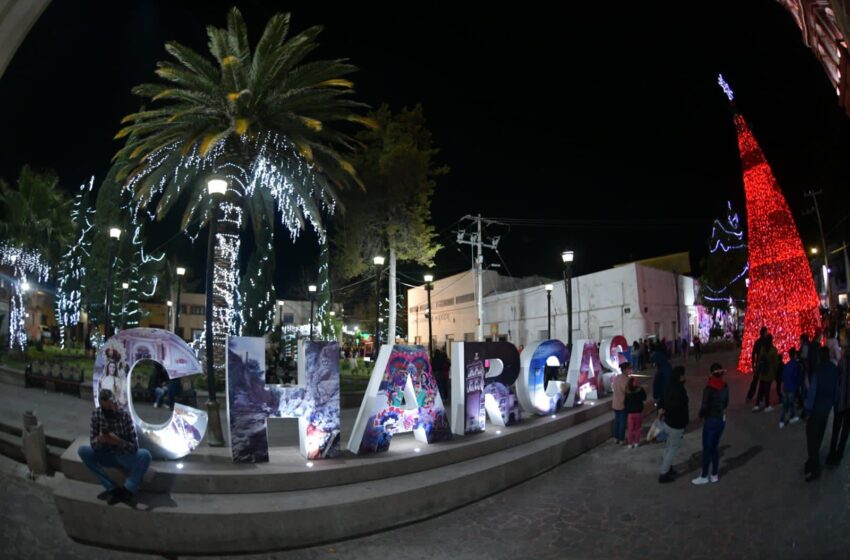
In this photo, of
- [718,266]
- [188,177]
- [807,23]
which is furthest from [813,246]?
[188,177]

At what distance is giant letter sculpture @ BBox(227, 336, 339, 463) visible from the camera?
7.64m

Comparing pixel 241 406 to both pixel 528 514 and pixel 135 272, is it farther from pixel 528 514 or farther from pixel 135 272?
pixel 135 272

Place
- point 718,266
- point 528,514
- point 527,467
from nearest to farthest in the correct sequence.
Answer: point 528,514, point 527,467, point 718,266

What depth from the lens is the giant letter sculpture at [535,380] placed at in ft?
38.4

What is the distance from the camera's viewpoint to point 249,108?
56.2 ft

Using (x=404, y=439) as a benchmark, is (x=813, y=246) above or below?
above

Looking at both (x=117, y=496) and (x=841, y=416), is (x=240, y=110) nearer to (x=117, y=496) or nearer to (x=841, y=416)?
(x=117, y=496)

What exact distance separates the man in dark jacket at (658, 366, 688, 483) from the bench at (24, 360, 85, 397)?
1612 centimetres

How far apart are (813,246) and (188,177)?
5106 centimetres

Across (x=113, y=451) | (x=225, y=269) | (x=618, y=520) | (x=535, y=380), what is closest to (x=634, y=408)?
(x=535, y=380)

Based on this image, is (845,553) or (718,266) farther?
(718,266)

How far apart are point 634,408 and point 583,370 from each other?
118 inches

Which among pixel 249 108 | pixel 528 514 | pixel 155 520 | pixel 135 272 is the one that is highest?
pixel 249 108

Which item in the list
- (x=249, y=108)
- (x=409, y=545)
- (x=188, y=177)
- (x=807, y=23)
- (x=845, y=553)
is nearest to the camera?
(x=845, y=553)
